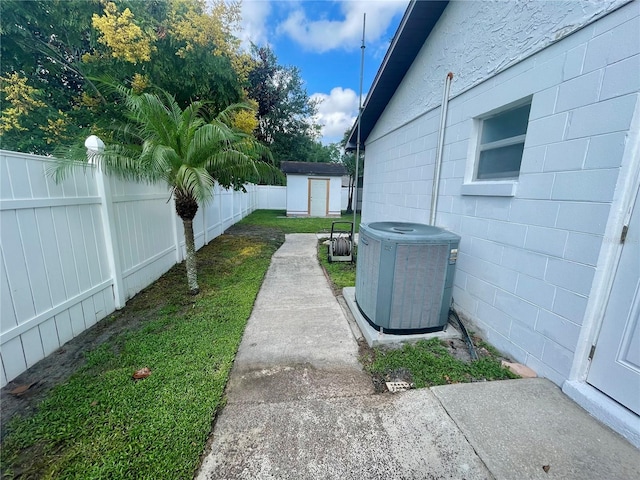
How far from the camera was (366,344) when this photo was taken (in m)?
2.94

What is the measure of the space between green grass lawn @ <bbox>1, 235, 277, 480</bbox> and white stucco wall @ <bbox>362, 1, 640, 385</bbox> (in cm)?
281

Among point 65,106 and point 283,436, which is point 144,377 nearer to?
point 283,436

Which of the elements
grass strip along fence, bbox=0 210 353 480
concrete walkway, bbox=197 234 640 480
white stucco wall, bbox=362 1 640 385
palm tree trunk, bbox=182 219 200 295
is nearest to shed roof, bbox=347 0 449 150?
white stucco wall, bbox=362 1 640 385

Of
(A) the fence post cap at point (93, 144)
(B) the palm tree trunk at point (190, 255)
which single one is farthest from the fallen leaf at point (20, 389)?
(A) the fence post cap at point (93, 144)

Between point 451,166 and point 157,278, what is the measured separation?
17.0 ft

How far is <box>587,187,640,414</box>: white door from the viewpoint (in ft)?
5.67

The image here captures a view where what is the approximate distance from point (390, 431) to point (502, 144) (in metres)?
2.98

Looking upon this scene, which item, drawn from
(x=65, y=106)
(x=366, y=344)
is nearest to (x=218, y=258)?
(x=366, y=344)

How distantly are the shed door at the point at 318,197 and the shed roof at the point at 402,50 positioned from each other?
9.76 metres

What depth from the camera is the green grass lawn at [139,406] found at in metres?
1.55

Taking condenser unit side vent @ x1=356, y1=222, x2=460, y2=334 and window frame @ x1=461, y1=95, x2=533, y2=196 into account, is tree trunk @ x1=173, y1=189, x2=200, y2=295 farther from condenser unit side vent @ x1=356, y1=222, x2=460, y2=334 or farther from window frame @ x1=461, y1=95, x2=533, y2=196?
window frame @ x1=461, y1=95, x2=533, y2=196

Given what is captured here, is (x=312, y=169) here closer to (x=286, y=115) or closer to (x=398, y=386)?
(x=286, y=115)

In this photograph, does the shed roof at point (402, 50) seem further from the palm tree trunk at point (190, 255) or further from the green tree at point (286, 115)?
the green tree at point (286, 115)

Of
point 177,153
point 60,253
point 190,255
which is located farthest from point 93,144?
point 190,255
